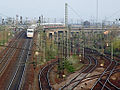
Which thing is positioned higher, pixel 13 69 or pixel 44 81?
pixel 13 69

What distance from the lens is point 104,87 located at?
47.0 ft

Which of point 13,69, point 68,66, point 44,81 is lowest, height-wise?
point 44,81

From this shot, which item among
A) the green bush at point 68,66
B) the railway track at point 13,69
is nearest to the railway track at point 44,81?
the railway track at point 13,69

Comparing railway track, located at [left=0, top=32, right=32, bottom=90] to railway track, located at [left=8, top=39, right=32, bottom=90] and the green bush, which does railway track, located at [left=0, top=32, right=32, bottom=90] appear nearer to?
railway track, located at [left=8, top=39, right=32, bottom=90]

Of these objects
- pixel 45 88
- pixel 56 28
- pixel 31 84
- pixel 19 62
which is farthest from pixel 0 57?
pixel 56 28

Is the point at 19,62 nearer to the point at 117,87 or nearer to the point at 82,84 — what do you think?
the point at 82,84

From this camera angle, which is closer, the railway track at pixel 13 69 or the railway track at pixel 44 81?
the railway track at pixel 44 81

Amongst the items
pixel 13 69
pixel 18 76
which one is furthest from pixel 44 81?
pixel 13 69

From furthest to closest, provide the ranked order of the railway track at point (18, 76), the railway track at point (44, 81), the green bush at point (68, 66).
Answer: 1. the green bush at point (68, 66)
2. the railway track at point (18, 76)
3. the railway track at point (44, 81)

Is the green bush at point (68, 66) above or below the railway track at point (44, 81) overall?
above

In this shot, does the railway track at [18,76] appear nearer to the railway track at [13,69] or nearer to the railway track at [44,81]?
the railway track at [13,69]

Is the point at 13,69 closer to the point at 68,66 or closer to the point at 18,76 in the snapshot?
the point at 18,76

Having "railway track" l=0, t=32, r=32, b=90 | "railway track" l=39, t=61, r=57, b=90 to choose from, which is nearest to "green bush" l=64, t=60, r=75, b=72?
"railway track" l=39, t=61, r=57, b=90

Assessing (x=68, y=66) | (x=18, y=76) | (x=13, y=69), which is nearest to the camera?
(x=18, y=76)
